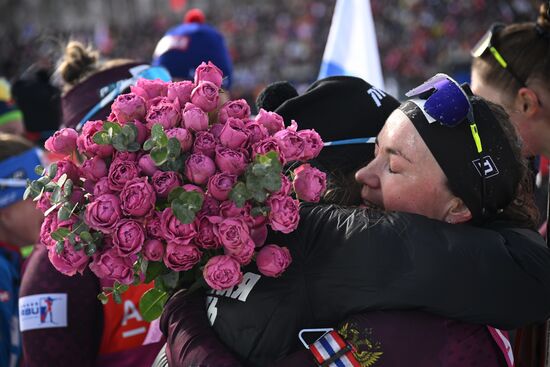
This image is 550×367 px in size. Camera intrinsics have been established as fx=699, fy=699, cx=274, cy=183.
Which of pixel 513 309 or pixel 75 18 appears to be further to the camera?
pixel 75 18

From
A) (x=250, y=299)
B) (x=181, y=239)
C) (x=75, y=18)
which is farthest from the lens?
(x=75, y=18)

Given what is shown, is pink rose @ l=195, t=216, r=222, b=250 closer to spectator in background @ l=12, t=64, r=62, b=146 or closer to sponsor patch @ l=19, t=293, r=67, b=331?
sponsor patch @ l=19, t=293, r=67, b=331

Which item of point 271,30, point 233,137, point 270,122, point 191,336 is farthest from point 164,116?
point 271,30

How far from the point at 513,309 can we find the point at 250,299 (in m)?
0.62

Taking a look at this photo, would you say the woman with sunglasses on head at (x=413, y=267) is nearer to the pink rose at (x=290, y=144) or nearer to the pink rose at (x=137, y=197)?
the pink rose at (x=290, y=144)

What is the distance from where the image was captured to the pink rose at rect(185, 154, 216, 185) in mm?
1606

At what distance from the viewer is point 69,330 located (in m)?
2.20

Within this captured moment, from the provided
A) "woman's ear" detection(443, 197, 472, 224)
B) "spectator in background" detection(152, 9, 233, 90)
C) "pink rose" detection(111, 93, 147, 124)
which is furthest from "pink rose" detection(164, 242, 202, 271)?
"spectator in background" detection(152, 9, 233, 90)

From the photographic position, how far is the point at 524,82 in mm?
2883

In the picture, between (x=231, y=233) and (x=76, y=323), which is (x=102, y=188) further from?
(x=76, y=323)

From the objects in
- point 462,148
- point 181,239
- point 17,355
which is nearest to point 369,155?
point 462,148

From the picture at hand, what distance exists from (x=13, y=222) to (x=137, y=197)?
189 centimetres

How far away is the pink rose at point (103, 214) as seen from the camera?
157 cm

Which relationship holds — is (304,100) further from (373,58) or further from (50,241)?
(373,58)
